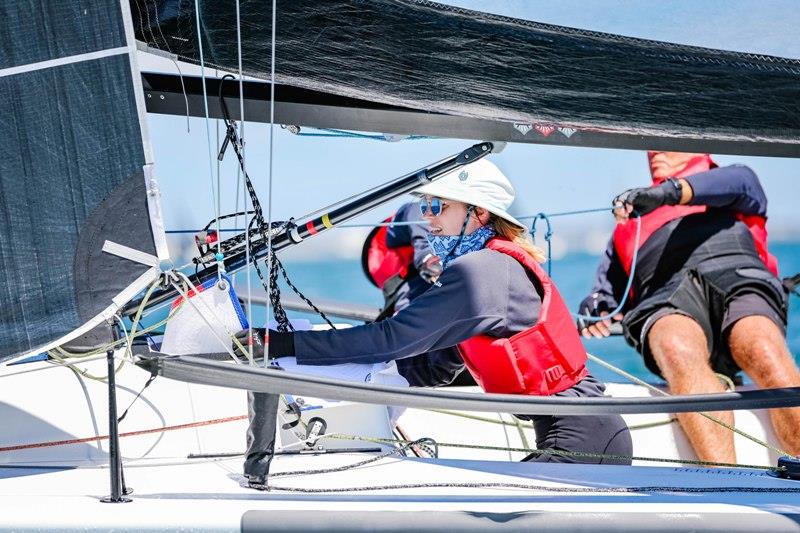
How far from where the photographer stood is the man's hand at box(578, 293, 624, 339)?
365 cm

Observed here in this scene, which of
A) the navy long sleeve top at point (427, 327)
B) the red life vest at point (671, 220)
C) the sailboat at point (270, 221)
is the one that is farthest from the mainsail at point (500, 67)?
the red life vest at point (671, 220)

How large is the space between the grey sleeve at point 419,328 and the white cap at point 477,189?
0.77 feet

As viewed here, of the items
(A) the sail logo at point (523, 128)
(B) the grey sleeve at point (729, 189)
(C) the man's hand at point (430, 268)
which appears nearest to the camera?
(A) the sail logo at point (523, 128)

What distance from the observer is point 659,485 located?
7.32 feet

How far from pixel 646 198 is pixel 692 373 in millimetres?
525

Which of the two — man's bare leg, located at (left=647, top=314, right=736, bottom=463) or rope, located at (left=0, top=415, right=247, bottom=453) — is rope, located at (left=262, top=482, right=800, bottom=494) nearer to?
rope, located at (left=0, top=415, right=247, bottom=453)

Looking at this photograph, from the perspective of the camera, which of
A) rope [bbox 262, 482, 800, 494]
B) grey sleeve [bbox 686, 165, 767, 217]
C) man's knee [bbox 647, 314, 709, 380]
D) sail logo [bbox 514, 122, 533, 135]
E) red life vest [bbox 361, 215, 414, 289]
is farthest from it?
red life vest [bbox 361, 215, 414, 289]

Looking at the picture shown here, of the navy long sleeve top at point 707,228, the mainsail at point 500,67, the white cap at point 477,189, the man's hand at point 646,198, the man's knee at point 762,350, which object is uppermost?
the mainsail at point 500,67

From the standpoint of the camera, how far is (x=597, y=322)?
3693 millimetres

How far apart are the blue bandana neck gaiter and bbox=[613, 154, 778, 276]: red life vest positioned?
1067 millimetres

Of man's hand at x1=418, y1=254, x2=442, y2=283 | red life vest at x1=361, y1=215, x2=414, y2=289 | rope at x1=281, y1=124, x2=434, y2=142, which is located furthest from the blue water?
rope at x1=281, y1=124, x2=434, y2=142

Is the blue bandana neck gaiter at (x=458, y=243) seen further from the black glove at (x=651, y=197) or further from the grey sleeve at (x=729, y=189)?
the grey sleeve at (x=729, y=189)

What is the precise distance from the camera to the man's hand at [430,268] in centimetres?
394

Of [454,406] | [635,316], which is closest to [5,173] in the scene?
[454,406]
